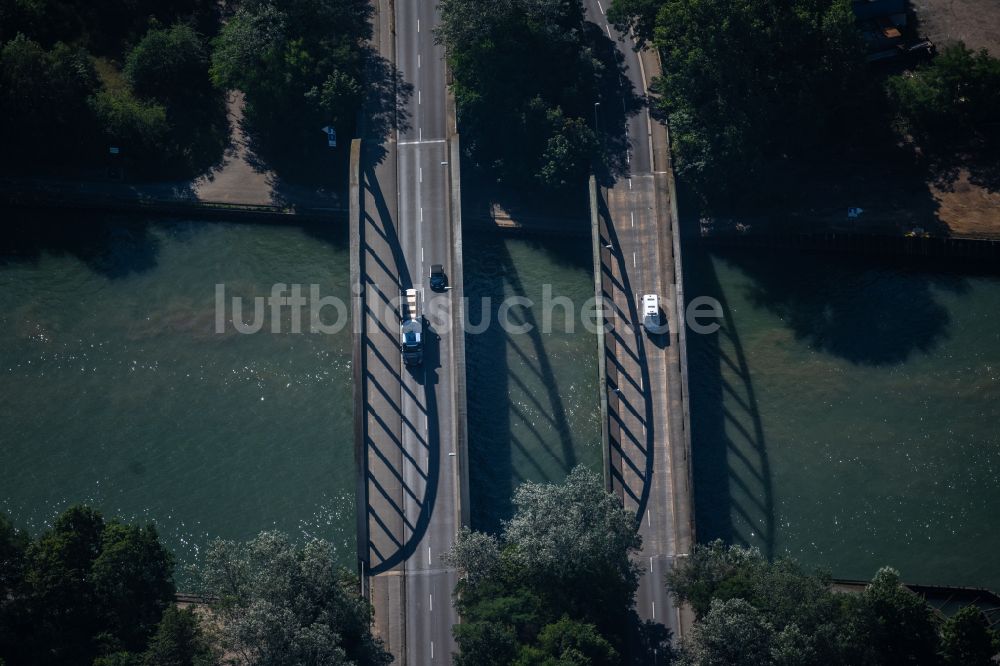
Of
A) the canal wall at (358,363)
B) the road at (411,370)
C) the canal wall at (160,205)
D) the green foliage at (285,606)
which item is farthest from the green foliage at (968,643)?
the canal wall at (160,205)

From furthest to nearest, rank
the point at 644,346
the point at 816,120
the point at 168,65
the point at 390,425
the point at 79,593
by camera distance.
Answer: the point at 168,65, the point at 816,120, the point at 644,346, the point at 390,425, the point at 79,593

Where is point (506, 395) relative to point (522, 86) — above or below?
below

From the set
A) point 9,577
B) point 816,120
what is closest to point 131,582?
point 9,577

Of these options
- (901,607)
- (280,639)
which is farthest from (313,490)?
(901,607)

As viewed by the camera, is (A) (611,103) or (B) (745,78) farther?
(A) (611,103)

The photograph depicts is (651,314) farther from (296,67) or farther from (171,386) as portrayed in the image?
(171,386)

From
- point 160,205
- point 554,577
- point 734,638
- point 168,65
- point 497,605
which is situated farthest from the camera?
point 168,65

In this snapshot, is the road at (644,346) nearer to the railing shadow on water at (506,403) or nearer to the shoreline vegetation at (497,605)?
the shoreline vegetation at (497,605)
